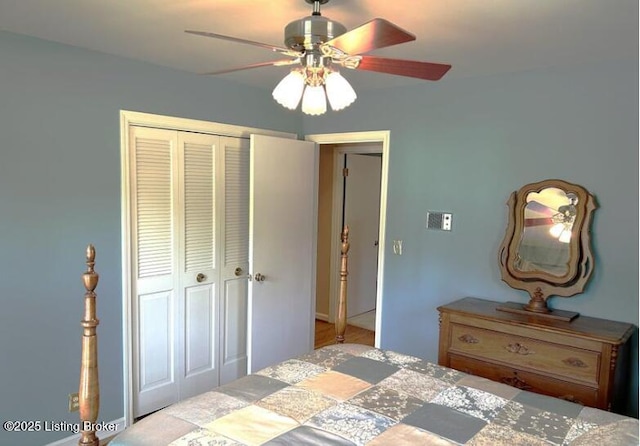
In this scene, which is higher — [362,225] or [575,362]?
[362,225]

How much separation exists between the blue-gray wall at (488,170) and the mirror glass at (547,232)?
131 millimetres

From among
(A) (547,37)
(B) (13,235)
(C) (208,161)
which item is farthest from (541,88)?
(B) (13,235)

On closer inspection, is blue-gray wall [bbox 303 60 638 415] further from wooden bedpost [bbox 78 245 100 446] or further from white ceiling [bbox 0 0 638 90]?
wooden bedpost [bbox 78 245 100 446]

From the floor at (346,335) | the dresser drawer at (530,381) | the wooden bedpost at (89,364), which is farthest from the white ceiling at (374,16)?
the floor at (346,335)

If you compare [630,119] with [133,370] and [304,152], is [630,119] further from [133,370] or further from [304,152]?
[133,370]

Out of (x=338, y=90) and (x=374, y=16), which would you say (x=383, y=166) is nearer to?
(x=374, y=16)

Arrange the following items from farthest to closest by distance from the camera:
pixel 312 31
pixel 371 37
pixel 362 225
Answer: pixel 362 225 → pixel 312 31 → pixel 371 37

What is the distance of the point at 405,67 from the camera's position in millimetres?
1714

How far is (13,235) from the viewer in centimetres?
246

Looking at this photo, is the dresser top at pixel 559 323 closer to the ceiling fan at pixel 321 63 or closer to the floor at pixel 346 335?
the ceiling fan at pixel 321 63

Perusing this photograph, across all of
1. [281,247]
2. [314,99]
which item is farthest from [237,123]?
[314,99]

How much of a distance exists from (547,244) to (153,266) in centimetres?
246

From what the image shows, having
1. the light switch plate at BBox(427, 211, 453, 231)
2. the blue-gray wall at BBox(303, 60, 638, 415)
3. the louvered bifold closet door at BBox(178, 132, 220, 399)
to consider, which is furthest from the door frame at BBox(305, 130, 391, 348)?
the louvered bifold closet door at BBox(178, 132, 220, 399)

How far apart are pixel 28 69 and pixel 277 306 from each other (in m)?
2.22
